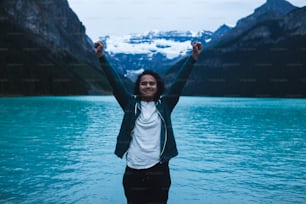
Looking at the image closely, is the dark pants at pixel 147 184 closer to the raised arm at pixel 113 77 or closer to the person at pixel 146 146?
the person at pixel 146 146

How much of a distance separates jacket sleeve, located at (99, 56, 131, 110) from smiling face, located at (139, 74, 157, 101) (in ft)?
0.49

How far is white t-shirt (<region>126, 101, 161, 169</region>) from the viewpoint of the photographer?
3.55m

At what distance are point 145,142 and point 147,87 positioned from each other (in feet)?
1.68

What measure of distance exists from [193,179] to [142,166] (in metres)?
5.28

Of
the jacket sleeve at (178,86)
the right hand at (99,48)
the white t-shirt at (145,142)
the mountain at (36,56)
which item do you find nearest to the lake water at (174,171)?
the white t-shirt at (145,142)

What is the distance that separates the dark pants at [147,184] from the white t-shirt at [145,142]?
63 mm

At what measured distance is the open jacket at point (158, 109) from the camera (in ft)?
11.8

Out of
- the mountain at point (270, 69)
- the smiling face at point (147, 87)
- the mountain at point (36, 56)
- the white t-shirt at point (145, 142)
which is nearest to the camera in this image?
the white t-shirt at point (145, 142)

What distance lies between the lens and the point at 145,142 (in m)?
3.57

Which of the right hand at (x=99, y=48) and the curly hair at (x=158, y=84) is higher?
the right hand at (x=99, y=48)

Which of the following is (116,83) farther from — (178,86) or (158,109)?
(178,86)

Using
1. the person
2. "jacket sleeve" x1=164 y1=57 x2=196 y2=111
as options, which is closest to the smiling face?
the person

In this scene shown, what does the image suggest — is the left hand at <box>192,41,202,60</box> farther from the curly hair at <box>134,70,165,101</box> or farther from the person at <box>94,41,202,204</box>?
the curly hair at <box>134,70,165,101</box>

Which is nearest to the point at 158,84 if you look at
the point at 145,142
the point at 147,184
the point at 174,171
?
the point at 145,142
